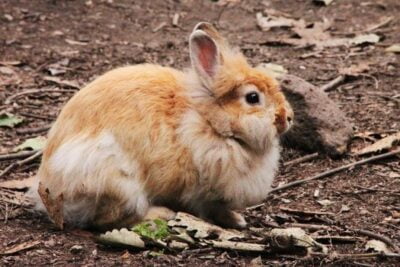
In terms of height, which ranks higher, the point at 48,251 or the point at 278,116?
the point at 278,116

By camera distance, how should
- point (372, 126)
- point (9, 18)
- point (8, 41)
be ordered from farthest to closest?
point (9, 18) → point (8, 41) → point (372, 126)

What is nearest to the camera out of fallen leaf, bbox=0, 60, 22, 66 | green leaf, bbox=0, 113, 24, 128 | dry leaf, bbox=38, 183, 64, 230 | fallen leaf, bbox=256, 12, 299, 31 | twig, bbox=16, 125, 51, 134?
dry leaf, bbox=38, 183, 64, 230

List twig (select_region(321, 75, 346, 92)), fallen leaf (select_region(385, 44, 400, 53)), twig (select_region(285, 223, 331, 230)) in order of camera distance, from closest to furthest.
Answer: twig (select_region(285, 223, 331, 230)) < twig (select_region(321, 75, 346, 92)) < fallen leaf (select_region(385, 44, 400, 53))

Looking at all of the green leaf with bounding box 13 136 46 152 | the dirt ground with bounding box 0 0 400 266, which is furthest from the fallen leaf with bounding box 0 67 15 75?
the green leaf with bounding box 13 136 46 152

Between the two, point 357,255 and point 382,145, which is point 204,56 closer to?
point 357,255

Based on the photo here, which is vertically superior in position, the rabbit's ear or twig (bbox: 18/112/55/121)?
the rabbit's ear

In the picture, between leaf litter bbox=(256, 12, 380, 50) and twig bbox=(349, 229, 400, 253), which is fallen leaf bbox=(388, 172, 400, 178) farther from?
leaf litter bbox=(256, 12, 380, 50)

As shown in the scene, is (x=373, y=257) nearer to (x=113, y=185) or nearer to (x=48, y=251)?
(x=113, y=185)

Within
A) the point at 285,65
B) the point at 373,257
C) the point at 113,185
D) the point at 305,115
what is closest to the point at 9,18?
the point at 285,65
